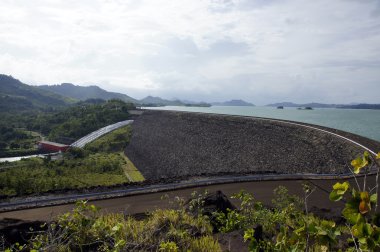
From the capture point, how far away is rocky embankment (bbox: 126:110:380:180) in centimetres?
2298

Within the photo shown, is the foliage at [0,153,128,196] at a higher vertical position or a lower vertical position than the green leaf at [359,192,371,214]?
lower

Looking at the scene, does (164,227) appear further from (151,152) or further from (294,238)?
(151,152)

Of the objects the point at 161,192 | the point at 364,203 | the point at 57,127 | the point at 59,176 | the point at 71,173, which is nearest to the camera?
the point at 364,203

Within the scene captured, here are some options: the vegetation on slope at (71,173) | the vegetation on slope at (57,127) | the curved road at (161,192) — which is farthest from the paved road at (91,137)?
the curved road at (161,192)

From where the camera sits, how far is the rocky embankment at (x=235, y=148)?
2298 centimetres

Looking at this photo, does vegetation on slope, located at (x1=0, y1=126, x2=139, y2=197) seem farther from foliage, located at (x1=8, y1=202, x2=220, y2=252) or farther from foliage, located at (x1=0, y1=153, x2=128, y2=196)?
foliage, located at (x1=8, y1=202, x2=220, y2=252)

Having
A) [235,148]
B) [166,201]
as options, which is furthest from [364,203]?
[235,148]

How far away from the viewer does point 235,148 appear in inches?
1220

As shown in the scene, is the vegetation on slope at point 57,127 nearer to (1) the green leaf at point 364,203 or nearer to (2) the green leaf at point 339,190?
(2) the green leaf at point 339,190

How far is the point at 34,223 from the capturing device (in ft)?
24.5

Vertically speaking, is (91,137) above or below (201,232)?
below

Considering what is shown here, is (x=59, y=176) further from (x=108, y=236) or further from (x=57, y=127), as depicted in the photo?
(x=57, y=127)

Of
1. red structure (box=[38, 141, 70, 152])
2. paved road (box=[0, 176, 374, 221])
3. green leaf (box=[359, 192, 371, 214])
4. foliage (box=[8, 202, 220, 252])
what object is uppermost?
green leaf (box=[359, 192, 371, 214])

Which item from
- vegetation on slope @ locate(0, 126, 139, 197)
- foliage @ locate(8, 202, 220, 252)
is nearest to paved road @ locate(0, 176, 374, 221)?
foliage @ locate(8, 202, 220, 252)
